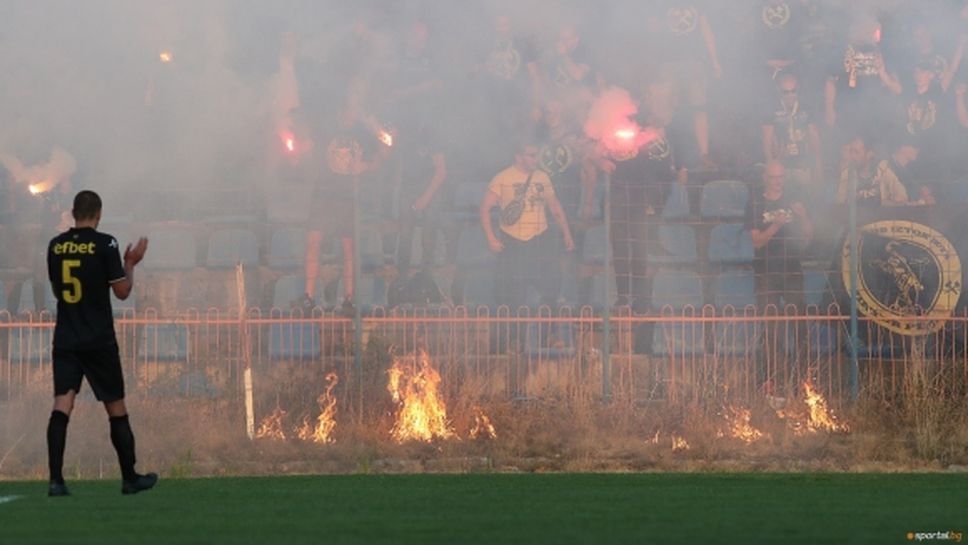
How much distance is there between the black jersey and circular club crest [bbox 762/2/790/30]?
9.02 metres

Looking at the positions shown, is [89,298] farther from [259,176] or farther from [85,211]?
[259,176]

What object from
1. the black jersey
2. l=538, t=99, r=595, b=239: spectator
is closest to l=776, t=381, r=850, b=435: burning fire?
l=538, t=99, r=595, b=239: spectator

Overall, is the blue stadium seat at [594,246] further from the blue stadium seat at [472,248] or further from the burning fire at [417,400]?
the burning fire at [417,400]

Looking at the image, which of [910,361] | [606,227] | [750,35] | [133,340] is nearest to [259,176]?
[133,340]

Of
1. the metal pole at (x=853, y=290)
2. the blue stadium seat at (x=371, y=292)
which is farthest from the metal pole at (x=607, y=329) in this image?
the blue stadium seat at (x=371, y=292)

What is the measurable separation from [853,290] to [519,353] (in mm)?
3024

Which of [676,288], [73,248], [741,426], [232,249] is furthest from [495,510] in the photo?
[232,249]

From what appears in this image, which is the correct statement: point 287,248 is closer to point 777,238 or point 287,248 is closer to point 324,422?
point 324,422

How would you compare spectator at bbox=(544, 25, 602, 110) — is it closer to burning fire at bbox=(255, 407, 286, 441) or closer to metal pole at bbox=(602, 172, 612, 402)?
metal pole at bbox=(602, 172, 612, 402)

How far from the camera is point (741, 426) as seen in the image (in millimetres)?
15891

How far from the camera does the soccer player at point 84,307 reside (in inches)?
402

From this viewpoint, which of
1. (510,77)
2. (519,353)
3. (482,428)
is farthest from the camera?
(510,77)

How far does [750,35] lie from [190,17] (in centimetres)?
552

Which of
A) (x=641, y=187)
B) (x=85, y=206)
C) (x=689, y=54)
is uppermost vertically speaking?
(x=689, y=54)
